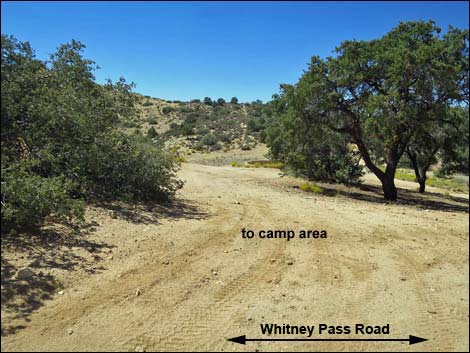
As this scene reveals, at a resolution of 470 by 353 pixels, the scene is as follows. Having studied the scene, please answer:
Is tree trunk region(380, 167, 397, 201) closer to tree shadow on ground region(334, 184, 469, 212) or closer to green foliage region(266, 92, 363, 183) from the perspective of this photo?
tree shadow on ground region(334, 184, 469, 212)

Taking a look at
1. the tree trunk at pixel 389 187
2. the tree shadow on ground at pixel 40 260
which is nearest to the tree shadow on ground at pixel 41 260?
the tree shadow on ground at pixel 40 260

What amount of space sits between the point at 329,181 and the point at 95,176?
14307 mm

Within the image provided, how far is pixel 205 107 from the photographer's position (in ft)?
243

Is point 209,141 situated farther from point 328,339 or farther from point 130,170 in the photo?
point 328,339

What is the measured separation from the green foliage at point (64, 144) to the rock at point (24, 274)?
3.90ft

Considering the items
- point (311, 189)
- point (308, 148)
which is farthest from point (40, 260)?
point (308, 148)

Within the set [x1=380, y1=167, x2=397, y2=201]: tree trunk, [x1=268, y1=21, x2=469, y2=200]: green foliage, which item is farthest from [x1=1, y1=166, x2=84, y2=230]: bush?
[x1=380, y1=167, x2=397, y2=201]: tree trunk

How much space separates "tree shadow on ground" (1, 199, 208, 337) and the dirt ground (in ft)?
0.06

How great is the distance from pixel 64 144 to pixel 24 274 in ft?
12.9

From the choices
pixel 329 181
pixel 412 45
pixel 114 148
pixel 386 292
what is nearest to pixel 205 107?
pixel 329 181

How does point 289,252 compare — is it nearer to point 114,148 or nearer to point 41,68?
point 114,148

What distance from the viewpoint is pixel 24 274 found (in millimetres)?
5152

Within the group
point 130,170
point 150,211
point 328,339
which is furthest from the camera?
point 130,170

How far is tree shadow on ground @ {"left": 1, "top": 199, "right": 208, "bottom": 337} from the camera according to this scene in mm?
4574
